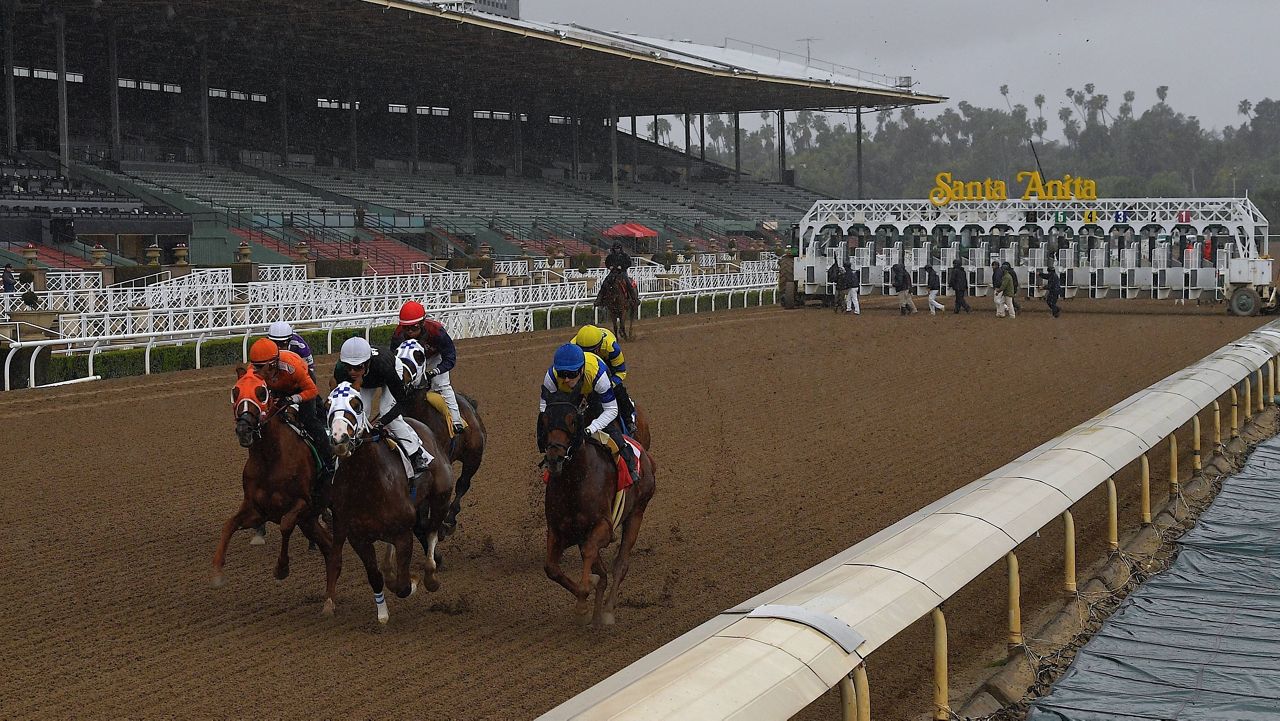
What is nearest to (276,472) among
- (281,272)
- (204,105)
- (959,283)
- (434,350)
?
(434,350)

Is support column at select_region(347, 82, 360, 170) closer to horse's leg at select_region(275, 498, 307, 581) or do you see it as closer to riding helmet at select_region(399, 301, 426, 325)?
riding helmet at select_region(399, 301, 426, 325)

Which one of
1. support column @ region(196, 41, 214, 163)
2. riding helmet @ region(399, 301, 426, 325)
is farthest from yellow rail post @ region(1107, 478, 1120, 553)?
support column @ region(196, 41, 214, 163)

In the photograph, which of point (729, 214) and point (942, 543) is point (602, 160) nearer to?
point (729, 214)

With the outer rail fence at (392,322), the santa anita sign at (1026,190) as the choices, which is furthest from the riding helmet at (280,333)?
the santa anita sign at (1026,190)

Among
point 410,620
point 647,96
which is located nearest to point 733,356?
point 410,620

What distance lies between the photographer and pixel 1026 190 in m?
30.3

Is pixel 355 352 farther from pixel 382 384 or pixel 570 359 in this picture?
pixel 570 359

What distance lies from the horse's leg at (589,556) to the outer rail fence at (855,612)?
128cm

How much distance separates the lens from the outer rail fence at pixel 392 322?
15.7 m

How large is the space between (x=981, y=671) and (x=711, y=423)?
23.7 ft

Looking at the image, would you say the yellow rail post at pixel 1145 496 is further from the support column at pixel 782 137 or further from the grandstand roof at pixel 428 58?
the support column at pixel 782 137

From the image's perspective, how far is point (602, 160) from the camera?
59938 mm

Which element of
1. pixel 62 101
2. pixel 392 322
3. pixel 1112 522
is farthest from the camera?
pixel 62 101

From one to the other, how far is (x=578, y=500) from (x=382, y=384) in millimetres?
1117
